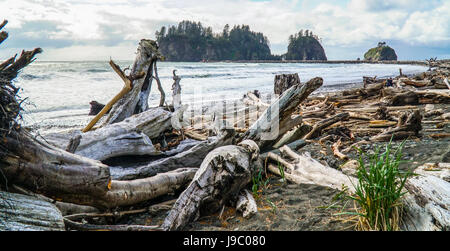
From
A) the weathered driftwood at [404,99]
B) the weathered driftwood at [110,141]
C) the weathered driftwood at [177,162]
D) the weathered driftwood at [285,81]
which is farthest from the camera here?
the weathered driftwood at [404,99]

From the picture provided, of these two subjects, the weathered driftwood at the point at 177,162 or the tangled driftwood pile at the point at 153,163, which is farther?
the weathered driftwood at the point at 177,162

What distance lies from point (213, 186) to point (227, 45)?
488ft

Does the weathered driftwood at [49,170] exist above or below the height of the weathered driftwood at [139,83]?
below

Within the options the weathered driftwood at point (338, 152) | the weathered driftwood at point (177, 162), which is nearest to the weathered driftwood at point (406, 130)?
the weathered driftwood at point (338, 152)

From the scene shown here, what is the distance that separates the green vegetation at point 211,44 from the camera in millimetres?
132375

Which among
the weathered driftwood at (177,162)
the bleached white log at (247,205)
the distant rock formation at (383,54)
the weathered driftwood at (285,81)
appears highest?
the distant rock formation at (383,54)

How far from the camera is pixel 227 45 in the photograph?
481ft

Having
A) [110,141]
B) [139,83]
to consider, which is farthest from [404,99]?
[110,141]

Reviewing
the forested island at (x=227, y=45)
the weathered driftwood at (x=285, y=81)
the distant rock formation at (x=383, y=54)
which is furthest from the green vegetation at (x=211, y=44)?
the weathered driftwood at (x=285, y=81)

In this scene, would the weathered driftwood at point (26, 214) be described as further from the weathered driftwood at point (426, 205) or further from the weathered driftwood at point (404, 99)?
the weathered driftwood at point (404, 99)

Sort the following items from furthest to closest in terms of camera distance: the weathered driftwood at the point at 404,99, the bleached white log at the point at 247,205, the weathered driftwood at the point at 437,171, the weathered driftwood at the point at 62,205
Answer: the weathered driftwood at the point at 404,99
the bleached white log at the point at 247,205
the weathered driftwood at the point at 437,171
the weathered driftwood at the point at 62,205

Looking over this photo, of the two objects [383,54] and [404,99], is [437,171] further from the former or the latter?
[383,54]

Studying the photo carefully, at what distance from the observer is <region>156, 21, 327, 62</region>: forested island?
132 m

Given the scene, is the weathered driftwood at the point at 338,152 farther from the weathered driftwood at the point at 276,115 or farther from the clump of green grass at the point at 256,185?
the clump of green grass at the point at 256,185
